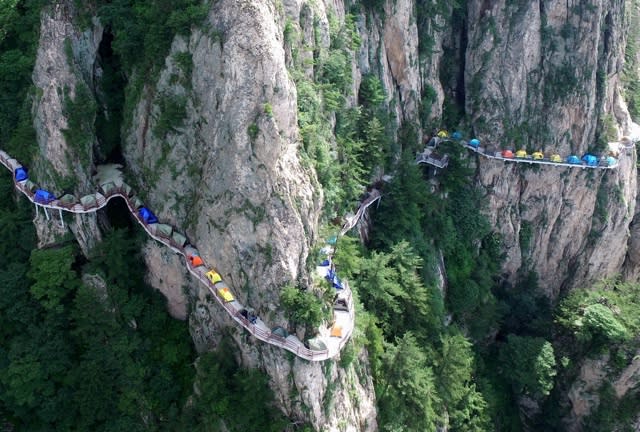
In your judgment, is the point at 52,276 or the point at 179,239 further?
the point at 179,239

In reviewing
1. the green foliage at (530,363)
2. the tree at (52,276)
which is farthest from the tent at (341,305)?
the green foliage at (530,363)

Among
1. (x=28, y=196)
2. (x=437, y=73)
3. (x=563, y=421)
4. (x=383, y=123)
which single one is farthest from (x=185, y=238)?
(x=563, y=421)

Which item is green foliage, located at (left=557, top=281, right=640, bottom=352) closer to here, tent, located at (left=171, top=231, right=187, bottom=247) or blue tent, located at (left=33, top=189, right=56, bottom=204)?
tent, located at (left=171, top=231, right=187, bottom=247)

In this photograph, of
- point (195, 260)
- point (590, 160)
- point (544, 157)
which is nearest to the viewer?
point (195, 260)

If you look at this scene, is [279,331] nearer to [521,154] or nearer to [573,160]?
[521,154]

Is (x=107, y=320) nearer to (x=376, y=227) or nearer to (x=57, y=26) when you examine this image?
(x=57, y=26)

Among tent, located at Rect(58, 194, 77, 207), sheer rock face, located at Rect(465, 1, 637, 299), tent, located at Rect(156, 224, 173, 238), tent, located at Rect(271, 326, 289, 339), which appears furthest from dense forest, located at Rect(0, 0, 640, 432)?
sheer rock face, located at Rect(465, 1, 637, 299)

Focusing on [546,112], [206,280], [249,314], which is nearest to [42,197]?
[206,280]
